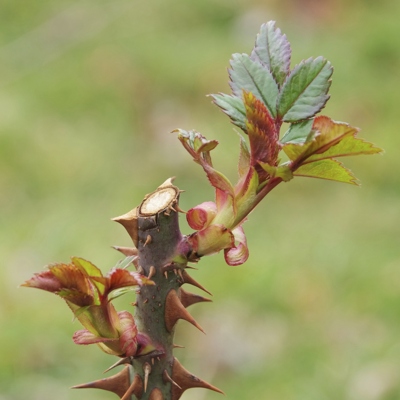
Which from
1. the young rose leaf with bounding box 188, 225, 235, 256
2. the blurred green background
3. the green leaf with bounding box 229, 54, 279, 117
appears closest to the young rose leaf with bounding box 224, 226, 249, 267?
the young rose leaf with bounding box 188, 225, 235, 256

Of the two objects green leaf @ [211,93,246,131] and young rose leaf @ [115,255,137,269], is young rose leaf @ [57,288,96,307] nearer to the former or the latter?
young rose leaf @ [115,255,137,269]

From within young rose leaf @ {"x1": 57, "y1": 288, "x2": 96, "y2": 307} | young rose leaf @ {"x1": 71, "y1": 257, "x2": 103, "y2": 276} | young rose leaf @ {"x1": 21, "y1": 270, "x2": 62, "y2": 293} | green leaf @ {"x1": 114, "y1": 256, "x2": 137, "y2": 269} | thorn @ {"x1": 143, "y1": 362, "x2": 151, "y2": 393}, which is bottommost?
thorn @ {"x1": 143, "y1": 362, "x2": 151, "y2": 393}

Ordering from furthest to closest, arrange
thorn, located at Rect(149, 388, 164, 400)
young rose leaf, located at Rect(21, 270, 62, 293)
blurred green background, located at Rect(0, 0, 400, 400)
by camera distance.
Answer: blurred green background, located at Rect(0, 0, 400, 400) < thorn, located at Rect(149, 388, 164, 400) < young rose leaf, located at Rect(21, 270, 62, 293)

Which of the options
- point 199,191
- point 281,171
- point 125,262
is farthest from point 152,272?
point 199,191

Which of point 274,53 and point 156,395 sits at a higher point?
point 274,53

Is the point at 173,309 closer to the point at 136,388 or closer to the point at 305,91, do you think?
the point at 136,388

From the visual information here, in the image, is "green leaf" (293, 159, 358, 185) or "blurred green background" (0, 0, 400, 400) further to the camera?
"blurred green background" (0, 0, 400, 400)

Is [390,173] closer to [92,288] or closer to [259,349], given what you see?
[259,349]
